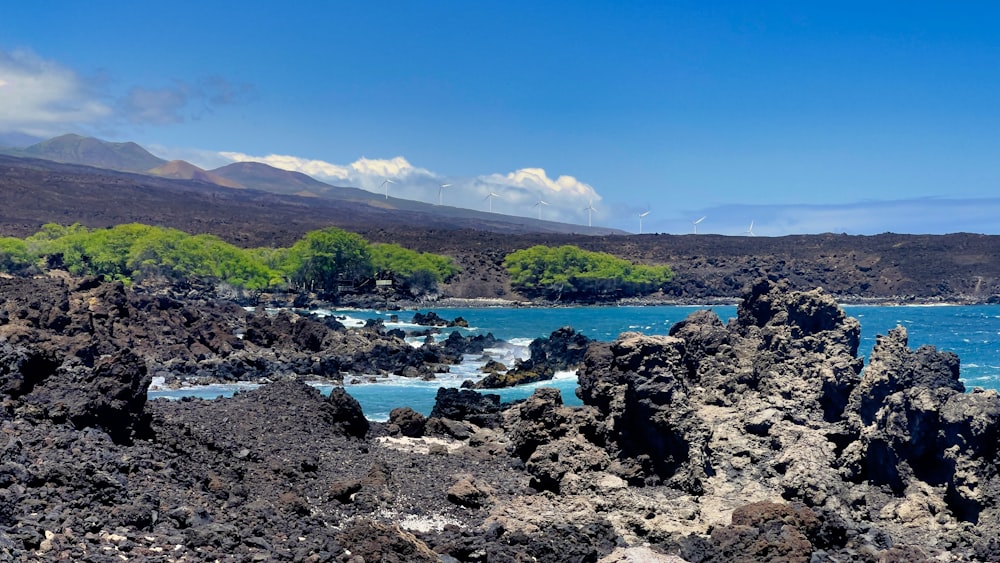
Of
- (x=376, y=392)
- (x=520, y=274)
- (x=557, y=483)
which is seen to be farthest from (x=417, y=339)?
(x=520, y=274)

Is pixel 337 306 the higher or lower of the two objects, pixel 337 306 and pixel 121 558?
the lower

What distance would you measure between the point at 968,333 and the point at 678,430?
A: 52.5 meters

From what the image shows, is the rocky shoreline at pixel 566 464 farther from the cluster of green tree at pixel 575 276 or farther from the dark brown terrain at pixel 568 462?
the cluster of green tree at pixel 575 276

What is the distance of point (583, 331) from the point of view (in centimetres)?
6569

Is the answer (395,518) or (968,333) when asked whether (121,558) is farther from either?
(968,333)

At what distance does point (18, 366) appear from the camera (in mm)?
15977

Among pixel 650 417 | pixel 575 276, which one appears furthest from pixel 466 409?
pixel 575 276

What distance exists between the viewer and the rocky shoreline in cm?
1188

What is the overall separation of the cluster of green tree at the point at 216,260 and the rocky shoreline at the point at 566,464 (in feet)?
212

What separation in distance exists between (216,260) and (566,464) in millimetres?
79569

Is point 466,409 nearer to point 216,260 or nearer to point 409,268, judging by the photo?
point 216,260

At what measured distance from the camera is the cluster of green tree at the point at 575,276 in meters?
110

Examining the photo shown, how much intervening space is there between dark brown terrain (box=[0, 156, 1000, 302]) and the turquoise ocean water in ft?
55.1

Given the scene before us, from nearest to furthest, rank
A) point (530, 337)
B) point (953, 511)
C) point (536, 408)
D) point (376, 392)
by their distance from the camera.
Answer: point (953, 511) → point (536, 408) → point (376, 392) → point (530, 337)
